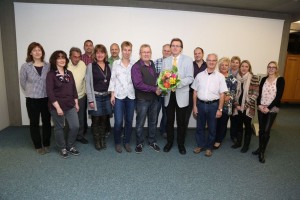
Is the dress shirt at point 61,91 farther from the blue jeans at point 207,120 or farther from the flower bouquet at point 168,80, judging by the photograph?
the blue jeans at point 207,120

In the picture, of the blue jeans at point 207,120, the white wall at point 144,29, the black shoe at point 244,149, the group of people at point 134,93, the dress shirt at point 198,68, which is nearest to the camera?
the group of people at point 134,93

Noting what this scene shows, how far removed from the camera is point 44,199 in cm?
240

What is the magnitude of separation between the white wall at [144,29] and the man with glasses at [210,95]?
171 centimetres

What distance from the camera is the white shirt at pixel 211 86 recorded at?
11.1 feet

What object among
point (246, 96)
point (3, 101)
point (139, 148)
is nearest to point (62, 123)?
point (139, 148)

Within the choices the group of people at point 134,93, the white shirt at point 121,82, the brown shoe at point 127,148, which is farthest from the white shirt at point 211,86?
the brown shoe at point 127,148

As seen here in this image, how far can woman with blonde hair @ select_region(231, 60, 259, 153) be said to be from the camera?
3.61m

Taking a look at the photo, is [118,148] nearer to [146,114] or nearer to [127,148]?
[127,148]

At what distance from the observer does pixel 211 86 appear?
3.39m

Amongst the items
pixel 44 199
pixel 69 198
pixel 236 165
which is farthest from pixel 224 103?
pixel 44 199

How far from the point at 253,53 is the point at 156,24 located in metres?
2.52

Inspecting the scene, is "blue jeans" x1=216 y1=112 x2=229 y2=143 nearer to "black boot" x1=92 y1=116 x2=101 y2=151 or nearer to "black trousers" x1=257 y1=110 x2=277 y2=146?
"black trousers" x1=257 y1=110 x2=277 y2=146

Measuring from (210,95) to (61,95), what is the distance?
2.30 metres

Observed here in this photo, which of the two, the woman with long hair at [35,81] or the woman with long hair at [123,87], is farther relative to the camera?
the woman with long hair at [123,87]
